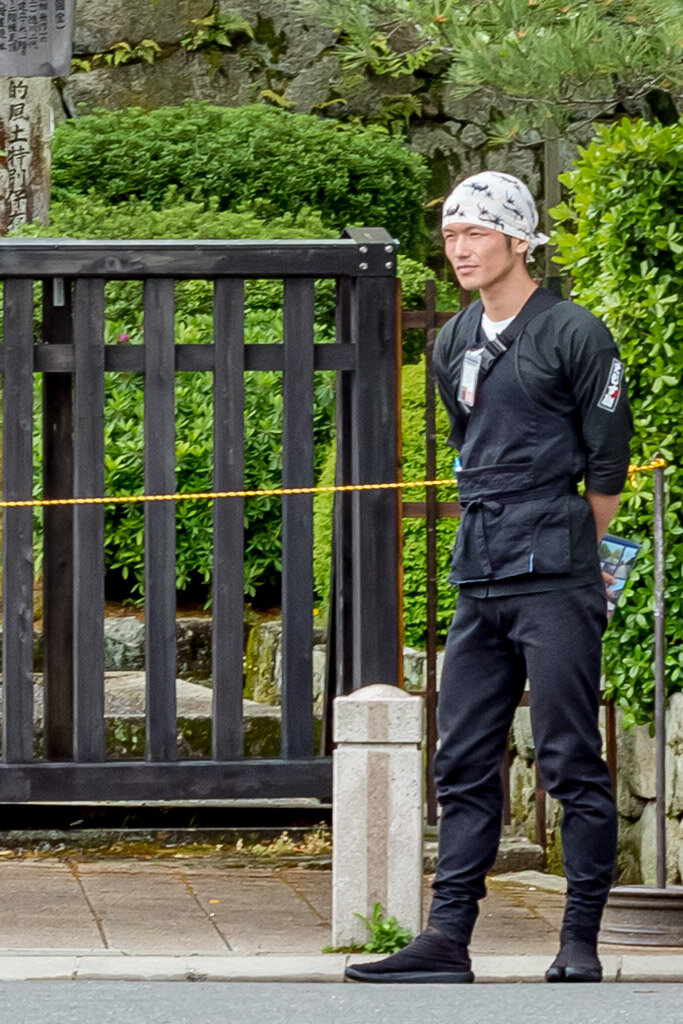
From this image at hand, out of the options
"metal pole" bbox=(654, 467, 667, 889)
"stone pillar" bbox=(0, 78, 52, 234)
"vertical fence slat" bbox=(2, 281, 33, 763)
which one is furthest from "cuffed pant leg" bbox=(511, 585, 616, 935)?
"stone pillar" bbox=(0, 78, 52, 234)

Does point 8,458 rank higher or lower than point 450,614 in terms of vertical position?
higher

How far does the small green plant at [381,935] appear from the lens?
4527mm

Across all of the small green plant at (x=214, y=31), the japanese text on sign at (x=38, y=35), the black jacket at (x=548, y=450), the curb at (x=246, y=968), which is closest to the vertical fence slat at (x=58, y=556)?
the curb at (x=246, y=968)

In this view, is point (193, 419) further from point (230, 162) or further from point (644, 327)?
point (230, 162)

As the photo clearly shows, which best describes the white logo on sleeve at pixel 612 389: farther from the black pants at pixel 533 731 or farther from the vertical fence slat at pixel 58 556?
the vertical fence slat at pixel 58 556

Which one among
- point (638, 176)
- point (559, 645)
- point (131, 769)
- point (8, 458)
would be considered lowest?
point (131, 769)

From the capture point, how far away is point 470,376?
4.30m

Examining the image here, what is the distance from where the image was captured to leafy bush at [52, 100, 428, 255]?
10594 millimetres

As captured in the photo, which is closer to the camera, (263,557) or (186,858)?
(186,858)

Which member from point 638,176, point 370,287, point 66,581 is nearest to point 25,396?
point 66,581

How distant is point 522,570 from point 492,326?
62 centimetres

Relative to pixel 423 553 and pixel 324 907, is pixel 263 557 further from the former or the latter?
pixel 324 907

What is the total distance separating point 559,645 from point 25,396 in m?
1.76

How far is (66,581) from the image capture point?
17.2ft
